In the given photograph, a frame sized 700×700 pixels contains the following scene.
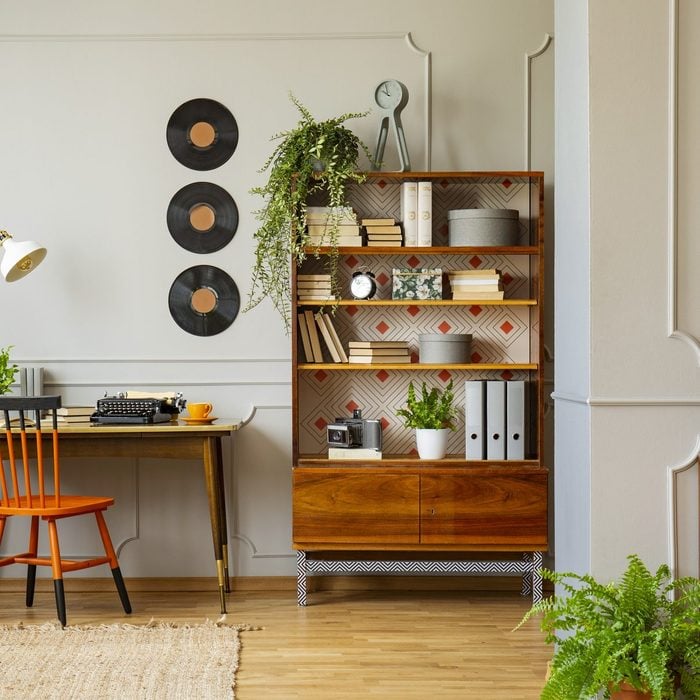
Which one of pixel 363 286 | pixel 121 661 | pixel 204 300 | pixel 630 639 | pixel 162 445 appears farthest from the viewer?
pixel 204 300

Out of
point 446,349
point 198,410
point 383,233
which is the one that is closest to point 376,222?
point 383,233

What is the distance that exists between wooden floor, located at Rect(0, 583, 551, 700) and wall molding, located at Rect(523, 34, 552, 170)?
210 cm

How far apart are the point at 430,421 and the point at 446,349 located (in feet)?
1.10

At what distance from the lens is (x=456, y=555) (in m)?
4.41

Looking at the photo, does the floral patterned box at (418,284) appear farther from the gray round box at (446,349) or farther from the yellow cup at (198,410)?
the yellow cup at (198,410)

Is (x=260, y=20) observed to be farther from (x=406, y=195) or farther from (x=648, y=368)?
(x=648, y=368)

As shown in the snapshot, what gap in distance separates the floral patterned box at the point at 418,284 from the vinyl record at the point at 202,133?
1044 mm

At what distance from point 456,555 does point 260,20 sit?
8.97ft

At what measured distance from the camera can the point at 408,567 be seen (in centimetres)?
407

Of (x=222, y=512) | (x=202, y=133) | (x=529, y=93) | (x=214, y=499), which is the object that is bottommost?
(x=222, y=512)

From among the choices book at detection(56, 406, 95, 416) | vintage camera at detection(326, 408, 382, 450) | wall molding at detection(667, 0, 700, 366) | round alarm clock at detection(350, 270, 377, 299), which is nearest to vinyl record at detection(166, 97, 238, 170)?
round alarm clock at detection(350, 270, 377, 299)

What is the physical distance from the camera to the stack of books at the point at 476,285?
4.21m

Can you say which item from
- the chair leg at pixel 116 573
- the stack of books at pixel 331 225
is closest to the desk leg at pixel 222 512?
the chair leg at pixel 116 573

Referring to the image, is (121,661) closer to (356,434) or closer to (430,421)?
(356,434)
